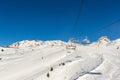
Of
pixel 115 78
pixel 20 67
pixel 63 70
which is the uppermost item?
pixel 20 67

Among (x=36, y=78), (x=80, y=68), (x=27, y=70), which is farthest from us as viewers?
(x=27, y=70)

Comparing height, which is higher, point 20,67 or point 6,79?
point 20,67

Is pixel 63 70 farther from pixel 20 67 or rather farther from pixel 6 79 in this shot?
pixel 20 67

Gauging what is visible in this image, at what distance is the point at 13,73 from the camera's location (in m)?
18.3

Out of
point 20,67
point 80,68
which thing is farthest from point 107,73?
point 20,67

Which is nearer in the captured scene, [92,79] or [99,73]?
[92,79]

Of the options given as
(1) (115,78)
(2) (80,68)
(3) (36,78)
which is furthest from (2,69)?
(1) (115,78)

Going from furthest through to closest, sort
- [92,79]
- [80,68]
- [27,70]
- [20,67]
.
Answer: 1. [20,67]
2. [27,70]
3. [80,68]
4. [92,79]

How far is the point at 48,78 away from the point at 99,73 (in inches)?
153

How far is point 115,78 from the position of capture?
1509cm

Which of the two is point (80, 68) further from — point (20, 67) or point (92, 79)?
point (20, 67)

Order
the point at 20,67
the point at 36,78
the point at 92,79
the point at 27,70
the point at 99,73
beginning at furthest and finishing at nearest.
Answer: the point at 20,67 < the point at 27,70 < the point at 99,73 < the point at 36,78 < the point at 92,79

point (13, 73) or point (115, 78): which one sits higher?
point (13, 73)

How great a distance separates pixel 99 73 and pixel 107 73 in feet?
2.74
